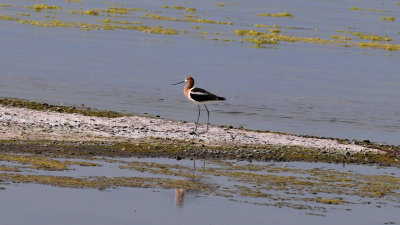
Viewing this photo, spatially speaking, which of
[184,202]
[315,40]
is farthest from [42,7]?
[184,202]

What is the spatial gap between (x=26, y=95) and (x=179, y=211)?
1729cm

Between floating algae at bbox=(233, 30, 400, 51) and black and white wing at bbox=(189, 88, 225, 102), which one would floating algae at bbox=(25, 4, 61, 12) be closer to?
floating algae at bbox=(233, 30, 400, 51)

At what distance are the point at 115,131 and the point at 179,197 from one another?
23.6 ft

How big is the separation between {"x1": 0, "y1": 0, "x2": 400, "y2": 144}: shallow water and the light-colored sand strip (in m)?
3.26

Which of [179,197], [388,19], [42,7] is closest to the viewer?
[179,197]

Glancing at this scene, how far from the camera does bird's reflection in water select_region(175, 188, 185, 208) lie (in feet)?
56.7

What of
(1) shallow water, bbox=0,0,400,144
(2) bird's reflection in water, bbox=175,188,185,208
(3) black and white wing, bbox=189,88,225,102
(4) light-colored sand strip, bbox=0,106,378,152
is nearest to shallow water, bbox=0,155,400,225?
(2) bird's reflection in water, bbox=175,188,185,208

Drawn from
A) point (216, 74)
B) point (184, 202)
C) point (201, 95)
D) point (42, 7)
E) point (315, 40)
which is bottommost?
point (216, 74)

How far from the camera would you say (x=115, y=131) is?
2467cm

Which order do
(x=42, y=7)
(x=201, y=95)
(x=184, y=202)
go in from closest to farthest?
(x=184, y=202), (x=201, y=95), (x=42, y=7)

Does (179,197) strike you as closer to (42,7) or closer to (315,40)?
(315,40)

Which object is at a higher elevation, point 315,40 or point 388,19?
point 388,19

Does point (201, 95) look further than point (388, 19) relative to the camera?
No

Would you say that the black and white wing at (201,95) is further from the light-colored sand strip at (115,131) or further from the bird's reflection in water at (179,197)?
the bird's reflection in water at (179,197)
